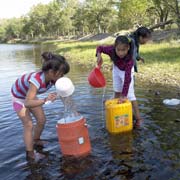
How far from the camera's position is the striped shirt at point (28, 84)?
4242mm

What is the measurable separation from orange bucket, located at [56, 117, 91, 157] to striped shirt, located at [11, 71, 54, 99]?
57 centimetres

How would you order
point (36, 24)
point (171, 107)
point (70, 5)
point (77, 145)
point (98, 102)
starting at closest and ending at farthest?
point (77, 145), point (171, 107), point (98, 102), point (70, 5), point (36, 24)

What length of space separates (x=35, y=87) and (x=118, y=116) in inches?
70.9

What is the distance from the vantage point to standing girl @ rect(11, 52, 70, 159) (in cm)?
420

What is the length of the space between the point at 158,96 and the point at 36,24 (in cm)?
8900

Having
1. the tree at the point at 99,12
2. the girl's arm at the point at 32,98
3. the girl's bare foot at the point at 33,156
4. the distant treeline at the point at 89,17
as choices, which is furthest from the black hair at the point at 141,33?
the tree at the point at 99,12

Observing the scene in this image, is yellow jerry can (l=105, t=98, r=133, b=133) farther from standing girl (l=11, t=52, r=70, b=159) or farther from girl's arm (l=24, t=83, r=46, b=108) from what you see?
girl's arm (l=24, t=83, r=46, b=108)

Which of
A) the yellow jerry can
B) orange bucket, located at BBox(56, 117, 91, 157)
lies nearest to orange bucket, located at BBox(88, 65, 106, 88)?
Answer: the yellow jerry can

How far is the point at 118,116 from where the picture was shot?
547cm

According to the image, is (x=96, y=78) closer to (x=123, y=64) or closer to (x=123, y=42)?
(x=123, y=64)

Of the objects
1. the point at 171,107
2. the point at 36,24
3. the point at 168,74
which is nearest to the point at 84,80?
the point at 168,74

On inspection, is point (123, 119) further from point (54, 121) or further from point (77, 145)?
point (54, 121)

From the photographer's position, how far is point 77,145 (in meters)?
4.58

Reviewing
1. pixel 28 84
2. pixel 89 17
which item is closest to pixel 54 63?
pixel 28 84
